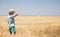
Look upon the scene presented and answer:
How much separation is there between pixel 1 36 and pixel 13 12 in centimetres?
270

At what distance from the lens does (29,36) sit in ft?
32.6

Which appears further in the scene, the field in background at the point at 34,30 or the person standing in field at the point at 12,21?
the field in background at the point at 34,30

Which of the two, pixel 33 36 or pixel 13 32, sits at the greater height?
pixel 13 32

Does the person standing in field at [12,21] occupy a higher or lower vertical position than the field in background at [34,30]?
higher

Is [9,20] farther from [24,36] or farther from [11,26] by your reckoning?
[24,36]

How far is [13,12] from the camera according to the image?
23.3ft

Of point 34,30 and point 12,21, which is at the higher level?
point 12,21

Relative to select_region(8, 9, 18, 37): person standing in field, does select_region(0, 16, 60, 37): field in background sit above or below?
below

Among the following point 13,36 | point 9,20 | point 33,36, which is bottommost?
point 33,36

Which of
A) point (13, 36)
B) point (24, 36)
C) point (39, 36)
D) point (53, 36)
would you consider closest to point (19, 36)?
point (24, 36)

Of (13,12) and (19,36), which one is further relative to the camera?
(19,36)

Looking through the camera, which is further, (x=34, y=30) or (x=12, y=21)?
(x=34, y=30)

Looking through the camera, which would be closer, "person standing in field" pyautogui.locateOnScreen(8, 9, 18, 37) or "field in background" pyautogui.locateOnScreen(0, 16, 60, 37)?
"person standing in field" pyautogui.locateOnScreen(8, 9, 18, 37)

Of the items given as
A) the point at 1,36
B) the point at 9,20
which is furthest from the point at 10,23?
the point at 1,36
